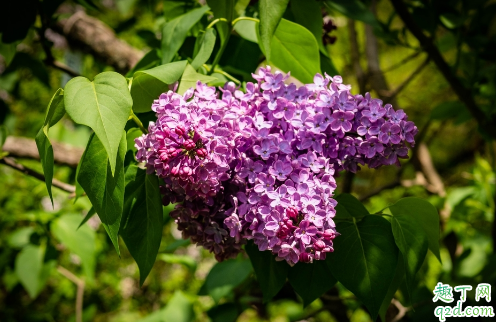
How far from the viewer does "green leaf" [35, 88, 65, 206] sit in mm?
551

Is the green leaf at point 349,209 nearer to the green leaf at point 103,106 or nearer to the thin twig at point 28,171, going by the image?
the green leaf at point 103,106

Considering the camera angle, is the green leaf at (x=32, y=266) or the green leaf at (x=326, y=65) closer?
the green leaf at (x=326, y=65)

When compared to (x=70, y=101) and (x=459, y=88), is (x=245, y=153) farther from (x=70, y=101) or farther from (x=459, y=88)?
(x=459, y=88)

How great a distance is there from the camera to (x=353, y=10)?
0.96 m

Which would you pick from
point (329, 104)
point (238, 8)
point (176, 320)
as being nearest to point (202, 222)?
point (329, 104)

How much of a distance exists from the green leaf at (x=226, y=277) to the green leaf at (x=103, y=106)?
60 cm

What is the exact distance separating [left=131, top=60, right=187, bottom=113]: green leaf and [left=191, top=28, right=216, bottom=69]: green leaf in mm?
75

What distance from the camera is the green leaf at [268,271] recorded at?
684 millimetres

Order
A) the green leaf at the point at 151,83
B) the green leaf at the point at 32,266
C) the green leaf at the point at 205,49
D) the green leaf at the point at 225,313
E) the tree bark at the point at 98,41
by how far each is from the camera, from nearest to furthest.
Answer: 1. the green leaf at the point at 151,83
2. the green leaf at the point at 205,49
3. the green leaf at the point at 225,313
4. the green leaf at the point at 32,266
5. the tree bark at the point at 98,41

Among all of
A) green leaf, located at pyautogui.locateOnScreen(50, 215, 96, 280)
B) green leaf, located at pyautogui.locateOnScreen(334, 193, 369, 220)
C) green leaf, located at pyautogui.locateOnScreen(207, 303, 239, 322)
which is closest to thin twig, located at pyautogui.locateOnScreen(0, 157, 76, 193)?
green leaf, located at pyautogui.locateOnScreen(50, 215, 96, 280)

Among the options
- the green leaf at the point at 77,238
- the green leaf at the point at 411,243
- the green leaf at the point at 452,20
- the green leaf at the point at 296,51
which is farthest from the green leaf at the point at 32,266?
the green leaf at the point at 452,20

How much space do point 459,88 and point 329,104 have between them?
75cm

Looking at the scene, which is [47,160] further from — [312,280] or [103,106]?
[312,280]

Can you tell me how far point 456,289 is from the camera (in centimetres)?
127
